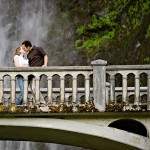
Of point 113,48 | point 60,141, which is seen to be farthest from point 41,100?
point 113,48

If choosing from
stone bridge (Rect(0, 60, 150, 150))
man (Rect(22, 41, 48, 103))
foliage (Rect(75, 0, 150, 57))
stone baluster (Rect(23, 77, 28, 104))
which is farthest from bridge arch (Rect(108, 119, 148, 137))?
foliage (Rect(75, 0, 150, 57))

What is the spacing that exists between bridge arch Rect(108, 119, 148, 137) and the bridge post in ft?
2.41

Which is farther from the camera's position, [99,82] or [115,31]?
[115,31]

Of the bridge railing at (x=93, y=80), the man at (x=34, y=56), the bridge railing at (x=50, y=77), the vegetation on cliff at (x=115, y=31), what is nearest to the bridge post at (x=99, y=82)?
the bridge railing at (x=93, y=80)

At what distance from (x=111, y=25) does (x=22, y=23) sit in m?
5.12

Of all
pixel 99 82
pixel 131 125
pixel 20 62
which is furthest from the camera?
pixel 131 125

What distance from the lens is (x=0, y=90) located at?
1714 cm

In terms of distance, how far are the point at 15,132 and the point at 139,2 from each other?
11942 mm

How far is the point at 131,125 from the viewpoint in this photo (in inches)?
714

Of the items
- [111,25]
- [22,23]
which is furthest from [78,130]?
[22,23]

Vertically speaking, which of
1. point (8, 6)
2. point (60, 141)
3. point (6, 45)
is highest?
point (8, 6)

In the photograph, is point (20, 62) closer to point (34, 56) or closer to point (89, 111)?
point (34, 56)

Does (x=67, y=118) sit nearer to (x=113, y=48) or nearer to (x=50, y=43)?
(x=113, y=48)

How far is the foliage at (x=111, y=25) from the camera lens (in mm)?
27839
